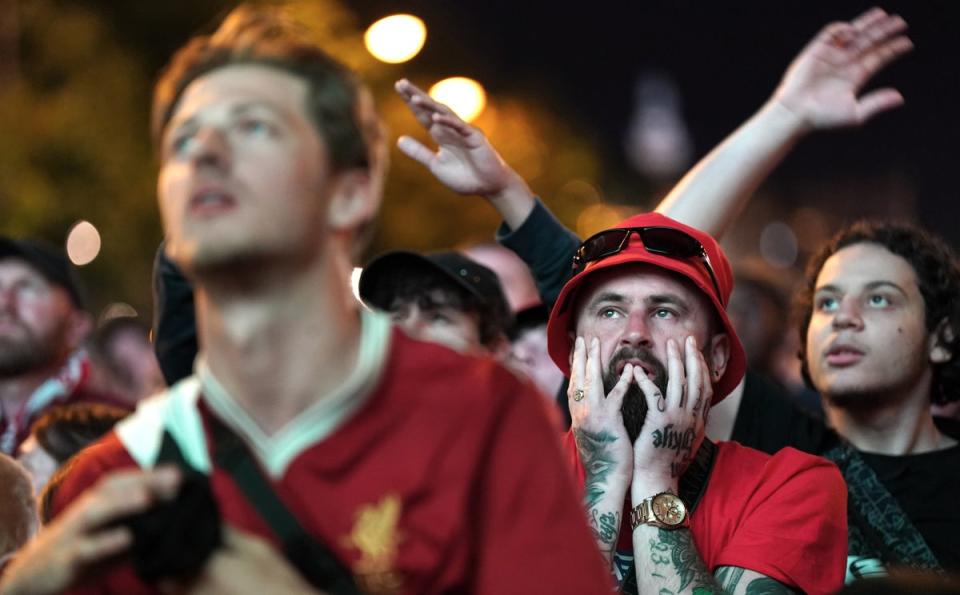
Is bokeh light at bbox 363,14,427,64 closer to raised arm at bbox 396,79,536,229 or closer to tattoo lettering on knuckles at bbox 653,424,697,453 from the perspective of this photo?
raised arm at bbox 396,79,536,229

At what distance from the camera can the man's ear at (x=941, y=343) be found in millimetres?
5680

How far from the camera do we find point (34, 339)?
7398 mm

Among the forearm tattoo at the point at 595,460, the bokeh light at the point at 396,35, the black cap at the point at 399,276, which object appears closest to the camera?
the forearm tattoo at the point at 595,460

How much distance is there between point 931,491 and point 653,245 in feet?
4.92

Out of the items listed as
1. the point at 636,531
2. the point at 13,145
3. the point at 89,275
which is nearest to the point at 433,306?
the point at 636,531

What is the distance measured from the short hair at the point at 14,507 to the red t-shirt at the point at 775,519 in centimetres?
172

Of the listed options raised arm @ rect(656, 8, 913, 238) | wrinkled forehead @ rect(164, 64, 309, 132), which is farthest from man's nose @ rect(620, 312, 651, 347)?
wrinkled forehead @ rect(164, 64, 309, 132)

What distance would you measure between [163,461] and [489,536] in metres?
0.59

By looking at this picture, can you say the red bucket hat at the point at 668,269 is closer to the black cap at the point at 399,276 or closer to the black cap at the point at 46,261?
the black cap at the point at 399,276

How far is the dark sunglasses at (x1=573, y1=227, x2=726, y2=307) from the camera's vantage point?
15.0ft

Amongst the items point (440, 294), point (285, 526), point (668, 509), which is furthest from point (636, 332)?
point (285, 526)

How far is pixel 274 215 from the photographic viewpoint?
2482 mm

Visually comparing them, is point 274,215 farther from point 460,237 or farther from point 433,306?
point 460,237

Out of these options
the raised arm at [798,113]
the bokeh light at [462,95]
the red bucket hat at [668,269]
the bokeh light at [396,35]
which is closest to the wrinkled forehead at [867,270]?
the raised arm at [798,113]
